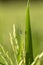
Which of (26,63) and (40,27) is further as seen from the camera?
(40,27)

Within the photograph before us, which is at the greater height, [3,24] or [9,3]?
[9,3]

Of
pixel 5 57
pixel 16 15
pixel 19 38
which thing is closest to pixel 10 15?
pixel 16 15

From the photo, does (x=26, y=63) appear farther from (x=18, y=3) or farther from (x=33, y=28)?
(x=18, y=3)

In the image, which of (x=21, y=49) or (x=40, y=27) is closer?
(x=21, y=49)

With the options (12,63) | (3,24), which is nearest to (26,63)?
(12,63)

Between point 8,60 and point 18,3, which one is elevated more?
point 18,3

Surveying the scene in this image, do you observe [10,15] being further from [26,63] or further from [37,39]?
[26,63]
